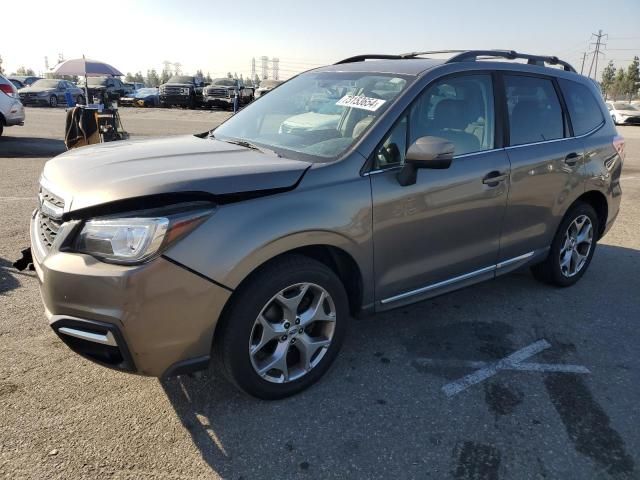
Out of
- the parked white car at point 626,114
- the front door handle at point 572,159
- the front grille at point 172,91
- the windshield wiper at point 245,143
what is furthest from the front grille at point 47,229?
the parked white car at point 626,114

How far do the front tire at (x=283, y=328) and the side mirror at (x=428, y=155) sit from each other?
76cm

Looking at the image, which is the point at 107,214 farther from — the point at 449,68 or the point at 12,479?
the point at 449,68

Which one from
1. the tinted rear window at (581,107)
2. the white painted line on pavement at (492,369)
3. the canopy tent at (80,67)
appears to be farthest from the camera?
A: the canopy tent at (80,67)

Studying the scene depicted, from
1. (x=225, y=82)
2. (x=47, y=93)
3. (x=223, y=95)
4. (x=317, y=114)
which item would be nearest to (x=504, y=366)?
(x=317, y=114)

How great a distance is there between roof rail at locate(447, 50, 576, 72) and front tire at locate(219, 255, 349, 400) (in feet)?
6.04

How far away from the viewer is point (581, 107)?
14.4ft

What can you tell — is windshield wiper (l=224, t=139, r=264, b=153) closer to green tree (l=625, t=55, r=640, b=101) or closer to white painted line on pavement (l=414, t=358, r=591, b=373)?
white painted line on pavement (l=414, t=358, r=591, b=373)

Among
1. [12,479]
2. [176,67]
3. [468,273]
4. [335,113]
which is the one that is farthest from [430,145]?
[176,67]

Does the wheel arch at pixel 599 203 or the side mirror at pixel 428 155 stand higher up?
the side mirror at pixel 428 155

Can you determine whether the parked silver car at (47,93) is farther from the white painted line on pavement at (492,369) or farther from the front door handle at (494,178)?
the white painted line on pavement at (492,369)

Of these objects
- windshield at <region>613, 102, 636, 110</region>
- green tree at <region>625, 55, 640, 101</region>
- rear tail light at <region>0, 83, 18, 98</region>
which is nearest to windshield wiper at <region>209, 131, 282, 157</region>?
rear tail light at <region>0, 83, 18, 98</region>

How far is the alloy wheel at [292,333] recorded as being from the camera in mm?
2691

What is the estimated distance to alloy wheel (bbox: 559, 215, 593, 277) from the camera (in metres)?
4.46

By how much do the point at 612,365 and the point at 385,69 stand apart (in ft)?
7.98
